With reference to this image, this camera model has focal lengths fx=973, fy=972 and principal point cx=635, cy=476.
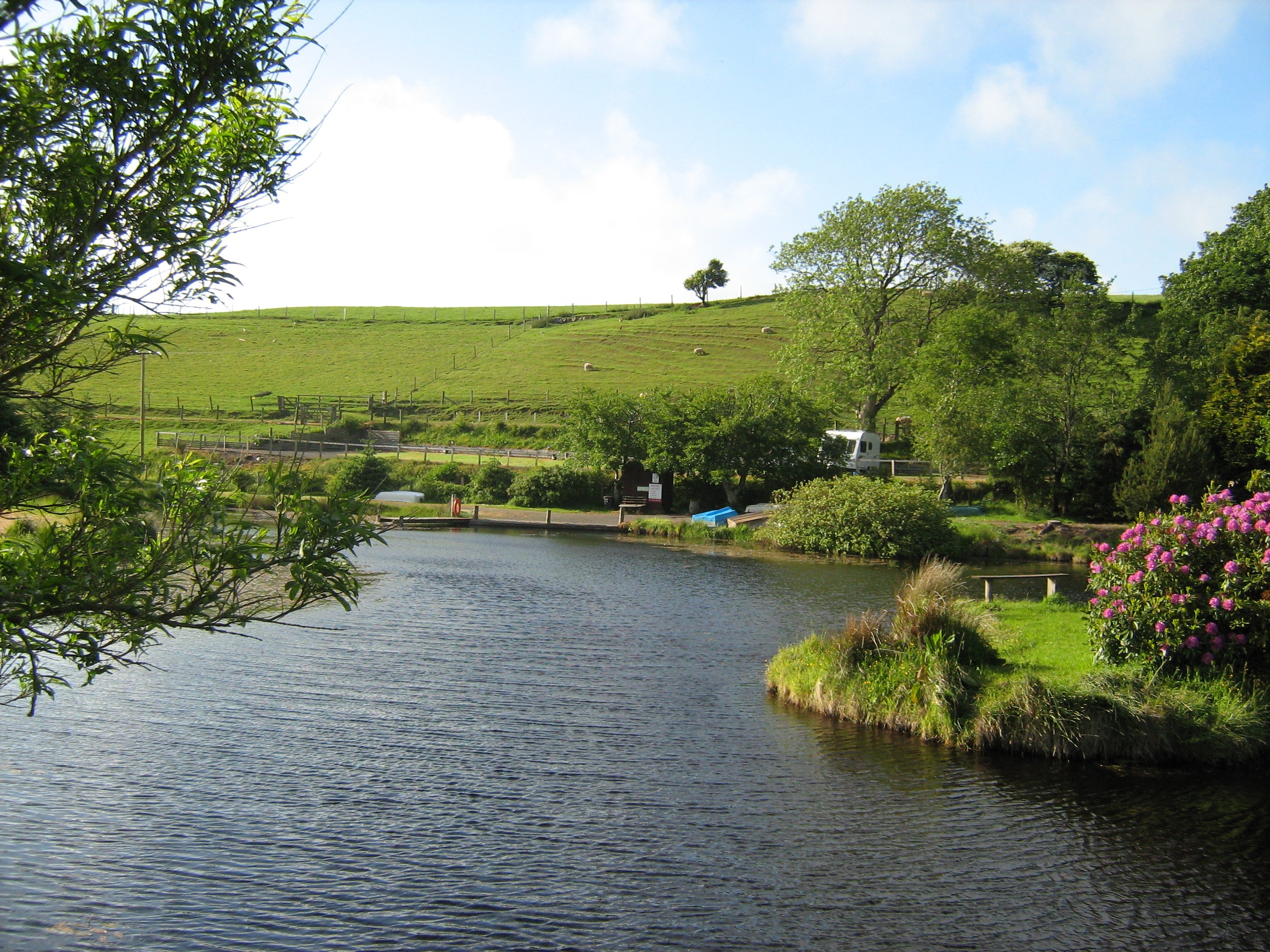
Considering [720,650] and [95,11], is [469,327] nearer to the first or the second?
[720,650]


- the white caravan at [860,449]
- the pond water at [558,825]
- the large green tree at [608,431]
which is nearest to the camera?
the pond water at [558,825]

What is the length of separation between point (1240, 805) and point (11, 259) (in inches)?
625

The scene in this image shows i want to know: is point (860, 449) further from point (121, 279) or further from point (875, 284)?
point (121, 279)

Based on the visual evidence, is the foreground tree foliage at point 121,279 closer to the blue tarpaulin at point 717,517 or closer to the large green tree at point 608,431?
the blue tarpaulin at point 717,517

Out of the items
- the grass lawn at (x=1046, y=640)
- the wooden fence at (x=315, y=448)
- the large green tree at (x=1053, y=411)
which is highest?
the large green tree at (x=1053, y=411)

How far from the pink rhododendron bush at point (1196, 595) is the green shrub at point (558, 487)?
3967 centimetres

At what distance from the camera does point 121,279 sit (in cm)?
688

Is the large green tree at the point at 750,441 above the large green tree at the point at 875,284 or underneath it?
underneath

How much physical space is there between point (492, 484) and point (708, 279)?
6762 cm

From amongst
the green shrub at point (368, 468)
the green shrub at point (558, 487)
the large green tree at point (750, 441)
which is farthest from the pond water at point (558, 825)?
the green shrub at point (558, 487)

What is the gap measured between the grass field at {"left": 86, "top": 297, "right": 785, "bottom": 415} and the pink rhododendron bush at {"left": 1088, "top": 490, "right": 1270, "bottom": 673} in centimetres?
5318

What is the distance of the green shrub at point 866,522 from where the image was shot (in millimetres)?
41781

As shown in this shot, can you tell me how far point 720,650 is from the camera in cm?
2267

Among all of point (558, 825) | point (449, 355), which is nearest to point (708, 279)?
point (449, 355)
